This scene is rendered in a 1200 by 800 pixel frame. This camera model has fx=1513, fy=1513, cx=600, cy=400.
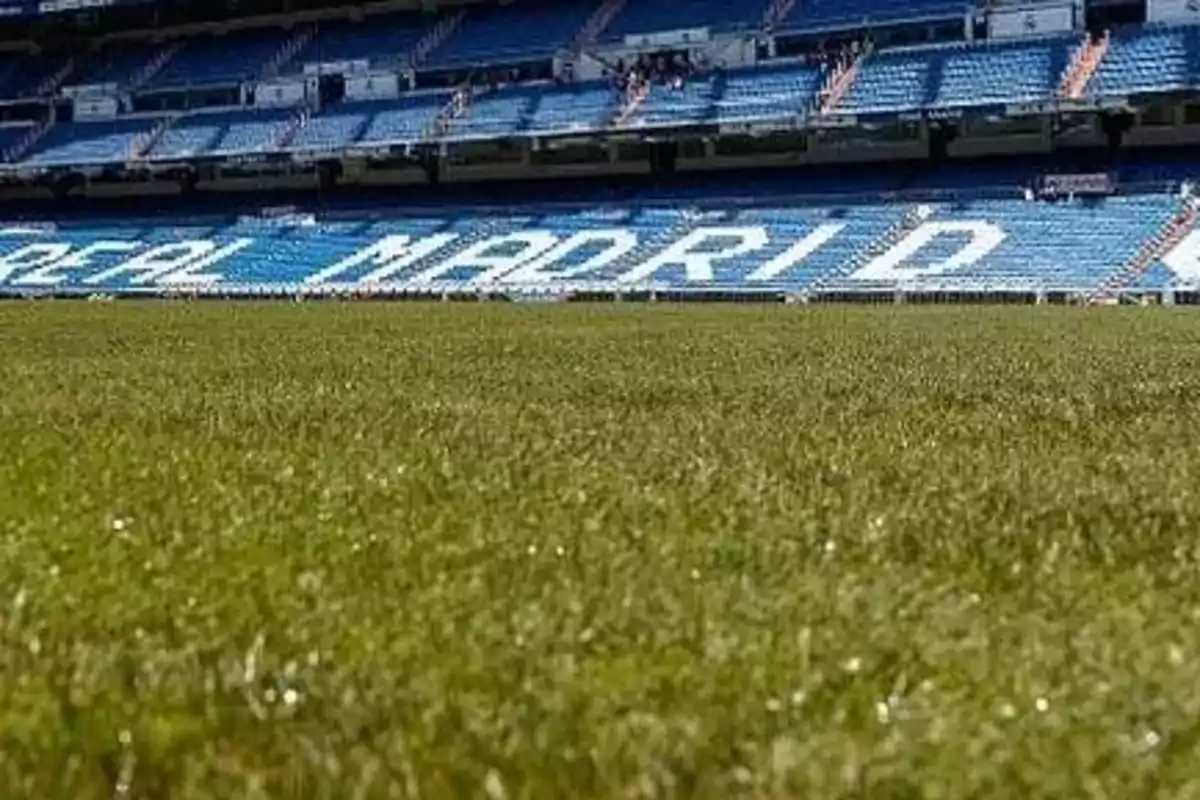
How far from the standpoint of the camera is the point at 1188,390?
7758 mm

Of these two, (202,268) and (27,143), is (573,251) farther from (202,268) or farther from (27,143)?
(27,143)

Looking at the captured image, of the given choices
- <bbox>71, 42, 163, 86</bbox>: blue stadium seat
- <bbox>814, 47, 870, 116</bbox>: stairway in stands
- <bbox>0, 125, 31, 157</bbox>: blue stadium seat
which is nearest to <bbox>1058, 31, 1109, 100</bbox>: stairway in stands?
<bbox>814, 47, 870, 116</bbox>: stairway in stands

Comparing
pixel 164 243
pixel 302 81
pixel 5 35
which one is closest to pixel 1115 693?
pixel 164 243

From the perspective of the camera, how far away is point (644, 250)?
36.7 metres

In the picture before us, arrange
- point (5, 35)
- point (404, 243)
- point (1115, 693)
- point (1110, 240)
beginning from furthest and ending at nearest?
1. point (5, 35)
2. point (404, 243)
3. point (1110, 240)
4. point (1115, 693)

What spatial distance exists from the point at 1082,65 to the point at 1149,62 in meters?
1.56

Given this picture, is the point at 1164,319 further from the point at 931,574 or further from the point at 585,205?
the point at 585,205

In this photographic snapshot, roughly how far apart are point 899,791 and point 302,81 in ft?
162

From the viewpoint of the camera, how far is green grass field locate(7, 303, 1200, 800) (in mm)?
1896

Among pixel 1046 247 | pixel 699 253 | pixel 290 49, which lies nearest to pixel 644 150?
pixel 699 253

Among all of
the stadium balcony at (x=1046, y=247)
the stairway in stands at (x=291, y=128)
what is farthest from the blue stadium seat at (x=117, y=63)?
the stadium balcony at (x=1046, y=247)

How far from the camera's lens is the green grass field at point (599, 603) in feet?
6.22

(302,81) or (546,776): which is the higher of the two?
(302,81)

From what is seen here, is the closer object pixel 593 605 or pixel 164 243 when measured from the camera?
pixel 593 605
